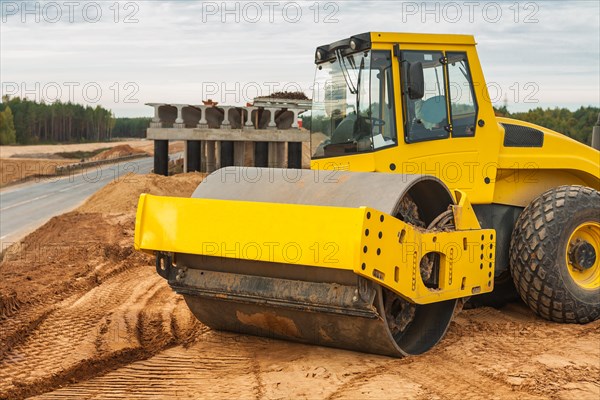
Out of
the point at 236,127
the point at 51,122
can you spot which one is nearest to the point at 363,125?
the point at 236,127

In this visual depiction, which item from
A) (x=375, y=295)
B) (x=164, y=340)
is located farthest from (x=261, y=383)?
(x=164, y=340)

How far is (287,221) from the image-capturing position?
6094mm

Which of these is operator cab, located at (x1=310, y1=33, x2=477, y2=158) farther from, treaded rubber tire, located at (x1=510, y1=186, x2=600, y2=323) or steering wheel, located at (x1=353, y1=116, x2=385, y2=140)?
treaded rubber tire, located at (x1=510, y1=186, x2=600, y2=323)

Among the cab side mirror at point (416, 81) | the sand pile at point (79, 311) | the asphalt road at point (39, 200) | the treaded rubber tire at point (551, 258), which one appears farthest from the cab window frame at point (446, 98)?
the asphalt road at point (39, 200)

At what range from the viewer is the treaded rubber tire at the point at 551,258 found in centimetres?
780

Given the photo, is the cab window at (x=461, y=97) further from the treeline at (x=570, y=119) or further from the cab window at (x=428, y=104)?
the treeline at (x=570, y=119)

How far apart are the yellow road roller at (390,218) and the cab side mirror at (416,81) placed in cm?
1

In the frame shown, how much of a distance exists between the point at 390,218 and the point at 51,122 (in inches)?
4526

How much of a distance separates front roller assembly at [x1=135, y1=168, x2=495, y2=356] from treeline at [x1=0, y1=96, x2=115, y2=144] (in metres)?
99.0

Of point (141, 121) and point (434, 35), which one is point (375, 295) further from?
point (141, 121)

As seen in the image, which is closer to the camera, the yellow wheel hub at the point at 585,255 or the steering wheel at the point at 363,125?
the steering wheel at the point at 363,125

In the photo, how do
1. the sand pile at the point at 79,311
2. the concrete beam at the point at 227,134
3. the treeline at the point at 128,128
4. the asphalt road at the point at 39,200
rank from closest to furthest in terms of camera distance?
1. the sand pile at the point at 79,311
2. the asphalt road at the point at 39,200
3. the concrete beam at the point at 227,134
4. the treeline at the point at 128,128

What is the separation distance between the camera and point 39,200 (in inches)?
1043

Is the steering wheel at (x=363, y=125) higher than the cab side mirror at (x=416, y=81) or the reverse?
the reverse
